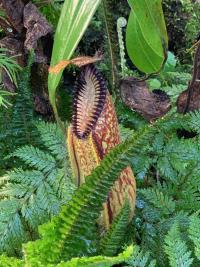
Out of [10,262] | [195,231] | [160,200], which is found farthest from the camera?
[160,200]

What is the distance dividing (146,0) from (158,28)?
50 millimetres

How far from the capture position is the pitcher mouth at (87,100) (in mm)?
919

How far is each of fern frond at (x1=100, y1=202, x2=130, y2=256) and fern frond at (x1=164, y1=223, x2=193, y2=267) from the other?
0.07 m

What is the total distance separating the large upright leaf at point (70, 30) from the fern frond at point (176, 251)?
29 centimetres

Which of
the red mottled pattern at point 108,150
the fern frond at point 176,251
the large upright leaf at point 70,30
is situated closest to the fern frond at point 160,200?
the red mottled pattern at point 108,150

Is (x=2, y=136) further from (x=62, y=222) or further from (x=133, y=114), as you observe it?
(x=62, y=222)

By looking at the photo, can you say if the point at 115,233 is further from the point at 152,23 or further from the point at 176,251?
the point at 152,23

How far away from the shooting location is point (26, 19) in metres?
1.25

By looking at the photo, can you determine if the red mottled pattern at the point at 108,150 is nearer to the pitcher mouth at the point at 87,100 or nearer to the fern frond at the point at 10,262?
the pitcher mouth at the point at 87,100

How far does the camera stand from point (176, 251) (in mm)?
831

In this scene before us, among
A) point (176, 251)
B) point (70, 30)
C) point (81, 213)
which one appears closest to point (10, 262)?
point (81, 213)

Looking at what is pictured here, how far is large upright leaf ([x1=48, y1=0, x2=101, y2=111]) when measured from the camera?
910mm

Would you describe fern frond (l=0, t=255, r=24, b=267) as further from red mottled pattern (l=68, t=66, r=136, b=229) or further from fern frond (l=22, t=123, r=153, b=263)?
red mottled pattern (l=68, t=66, r=136, b=229)

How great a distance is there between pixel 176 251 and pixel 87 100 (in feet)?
0.93
